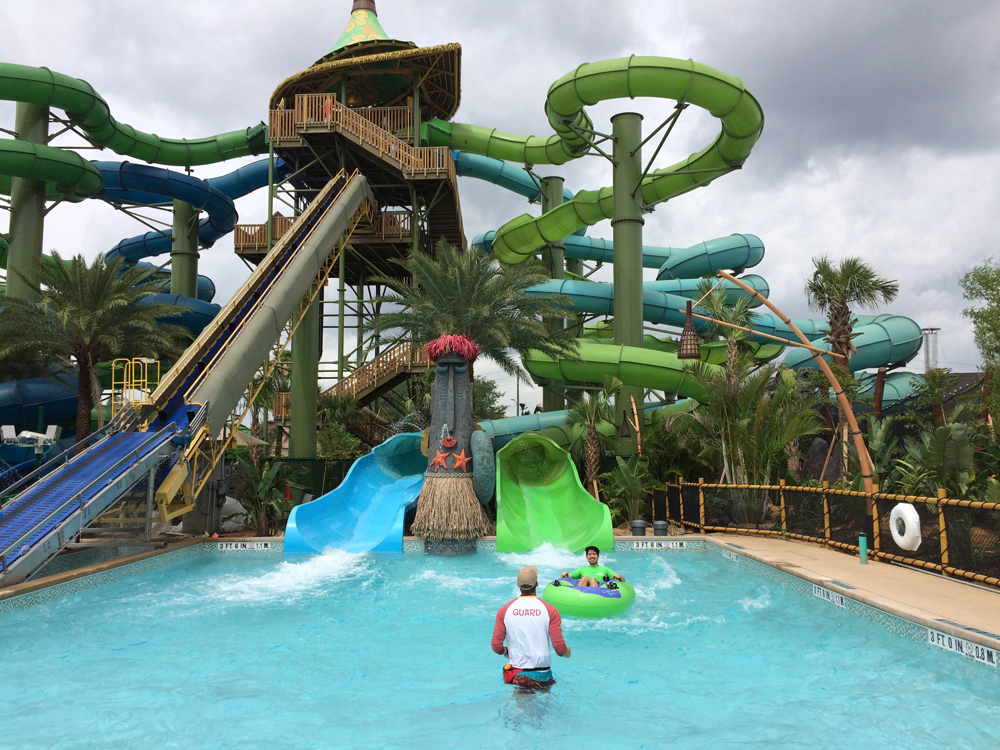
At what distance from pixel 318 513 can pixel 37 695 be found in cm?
839

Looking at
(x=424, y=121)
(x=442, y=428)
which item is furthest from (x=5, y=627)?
(x=424, y=121)

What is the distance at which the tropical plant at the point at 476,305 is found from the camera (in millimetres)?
16344

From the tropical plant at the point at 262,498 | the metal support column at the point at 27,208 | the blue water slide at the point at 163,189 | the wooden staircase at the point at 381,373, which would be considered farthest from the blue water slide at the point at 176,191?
the tropical plant at the point at 262,498

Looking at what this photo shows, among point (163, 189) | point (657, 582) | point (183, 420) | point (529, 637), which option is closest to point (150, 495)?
point (183, 420)

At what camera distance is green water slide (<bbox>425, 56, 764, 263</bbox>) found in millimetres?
18484

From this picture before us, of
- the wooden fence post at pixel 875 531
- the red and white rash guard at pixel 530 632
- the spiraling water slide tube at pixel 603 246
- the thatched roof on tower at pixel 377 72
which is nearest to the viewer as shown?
the red and white rash guard at pixel 530 632

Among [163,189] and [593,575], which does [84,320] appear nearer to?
[163,189]

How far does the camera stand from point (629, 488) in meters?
17.0

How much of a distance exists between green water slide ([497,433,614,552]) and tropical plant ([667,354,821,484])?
3.38 m

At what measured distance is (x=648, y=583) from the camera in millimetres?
11156

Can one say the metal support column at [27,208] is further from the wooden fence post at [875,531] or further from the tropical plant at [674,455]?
the wooden fence post at [875,531]

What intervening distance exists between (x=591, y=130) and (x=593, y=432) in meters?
9.24

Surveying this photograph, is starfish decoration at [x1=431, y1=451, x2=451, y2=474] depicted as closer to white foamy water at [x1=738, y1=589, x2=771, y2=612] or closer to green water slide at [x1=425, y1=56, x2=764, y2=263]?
white foamy water at [x1=738, y1=589, x2=771, y2=612]

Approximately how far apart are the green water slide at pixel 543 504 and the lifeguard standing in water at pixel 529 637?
27.1 ft
